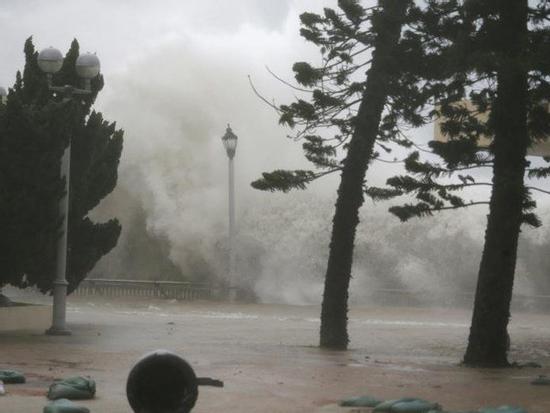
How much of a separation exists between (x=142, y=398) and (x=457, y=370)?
8.87m

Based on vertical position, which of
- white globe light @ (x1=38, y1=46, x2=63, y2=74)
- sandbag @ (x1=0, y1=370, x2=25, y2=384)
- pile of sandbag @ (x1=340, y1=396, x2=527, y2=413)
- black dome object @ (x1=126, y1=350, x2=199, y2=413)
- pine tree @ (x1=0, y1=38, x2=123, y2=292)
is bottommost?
sandbag @ (x1=0, y1=370, x2=25, y2=384)

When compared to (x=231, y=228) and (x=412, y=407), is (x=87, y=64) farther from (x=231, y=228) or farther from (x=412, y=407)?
(x=231, y=228)

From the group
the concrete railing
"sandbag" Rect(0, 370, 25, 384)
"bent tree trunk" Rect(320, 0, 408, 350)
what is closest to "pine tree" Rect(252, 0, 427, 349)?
"bent tree trunk" Rect(320, 0, 408, 350)

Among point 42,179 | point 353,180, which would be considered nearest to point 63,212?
point 42,179

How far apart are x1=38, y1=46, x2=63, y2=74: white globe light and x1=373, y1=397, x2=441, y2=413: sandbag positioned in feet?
39.8

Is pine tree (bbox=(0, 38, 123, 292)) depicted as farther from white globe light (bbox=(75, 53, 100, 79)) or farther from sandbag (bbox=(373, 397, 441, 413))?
sandbag (bbox=(373, 397, 441, 413))

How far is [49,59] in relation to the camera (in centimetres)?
2009

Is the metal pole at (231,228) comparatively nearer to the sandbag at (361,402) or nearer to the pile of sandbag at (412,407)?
the sandbag at (361,402)

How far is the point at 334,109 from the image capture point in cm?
2120

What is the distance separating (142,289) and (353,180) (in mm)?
24714

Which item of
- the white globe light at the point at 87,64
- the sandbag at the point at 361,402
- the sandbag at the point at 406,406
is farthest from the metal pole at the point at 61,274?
the sandbag at the point at 406,406

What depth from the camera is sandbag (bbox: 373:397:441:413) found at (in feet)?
30.8

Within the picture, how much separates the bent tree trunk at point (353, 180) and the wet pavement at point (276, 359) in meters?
0.63

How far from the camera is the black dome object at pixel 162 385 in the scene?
21.8 ft
